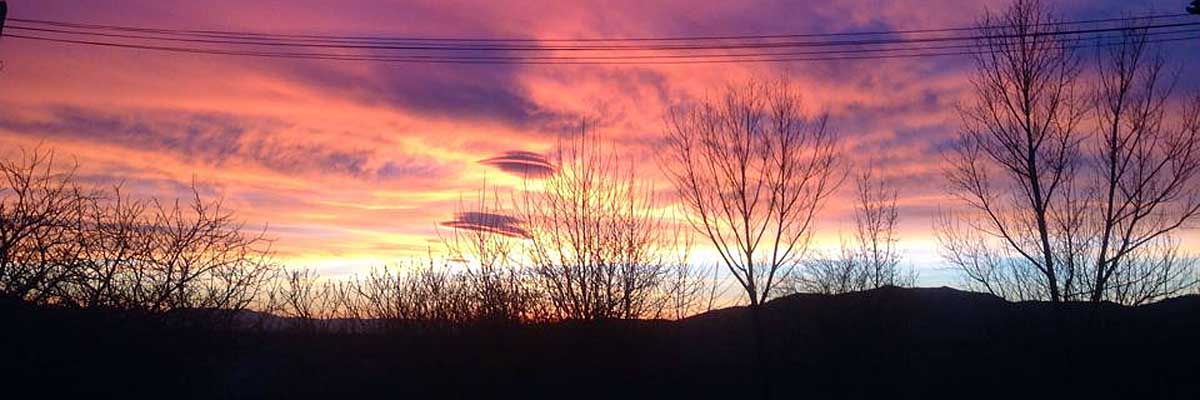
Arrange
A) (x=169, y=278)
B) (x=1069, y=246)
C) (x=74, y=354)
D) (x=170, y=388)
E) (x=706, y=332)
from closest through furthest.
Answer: (x=74, y=354) → (x=170, y=388) → (x=169, y=278) → (x=1069, y=246) → (x=706, y=332)

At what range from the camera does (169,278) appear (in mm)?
14609

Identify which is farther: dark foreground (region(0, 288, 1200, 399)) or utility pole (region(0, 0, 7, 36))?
dark foreground (region(0, 288, 1200, 399))

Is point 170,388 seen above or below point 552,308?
below

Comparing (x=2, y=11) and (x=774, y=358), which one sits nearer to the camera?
(x=2, y=11)

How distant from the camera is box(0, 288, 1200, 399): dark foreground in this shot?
1886 cm

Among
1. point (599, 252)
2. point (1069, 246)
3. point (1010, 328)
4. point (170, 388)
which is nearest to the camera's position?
point (170, 388)

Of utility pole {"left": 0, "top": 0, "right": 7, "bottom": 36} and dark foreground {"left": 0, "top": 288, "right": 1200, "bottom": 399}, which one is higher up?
utility pole {"left": 0, "top": 0, "right": 7, "bottom": 36}

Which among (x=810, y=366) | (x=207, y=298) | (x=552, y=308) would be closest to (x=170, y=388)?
(x=207, y=298)

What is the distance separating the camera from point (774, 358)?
71.9ft

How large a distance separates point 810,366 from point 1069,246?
20.4ft

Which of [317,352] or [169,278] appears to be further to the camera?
[317,352]

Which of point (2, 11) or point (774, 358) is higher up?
point (2, 11)

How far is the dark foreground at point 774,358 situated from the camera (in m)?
18.9

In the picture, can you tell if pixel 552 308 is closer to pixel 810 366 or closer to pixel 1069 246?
pixel 810 366
